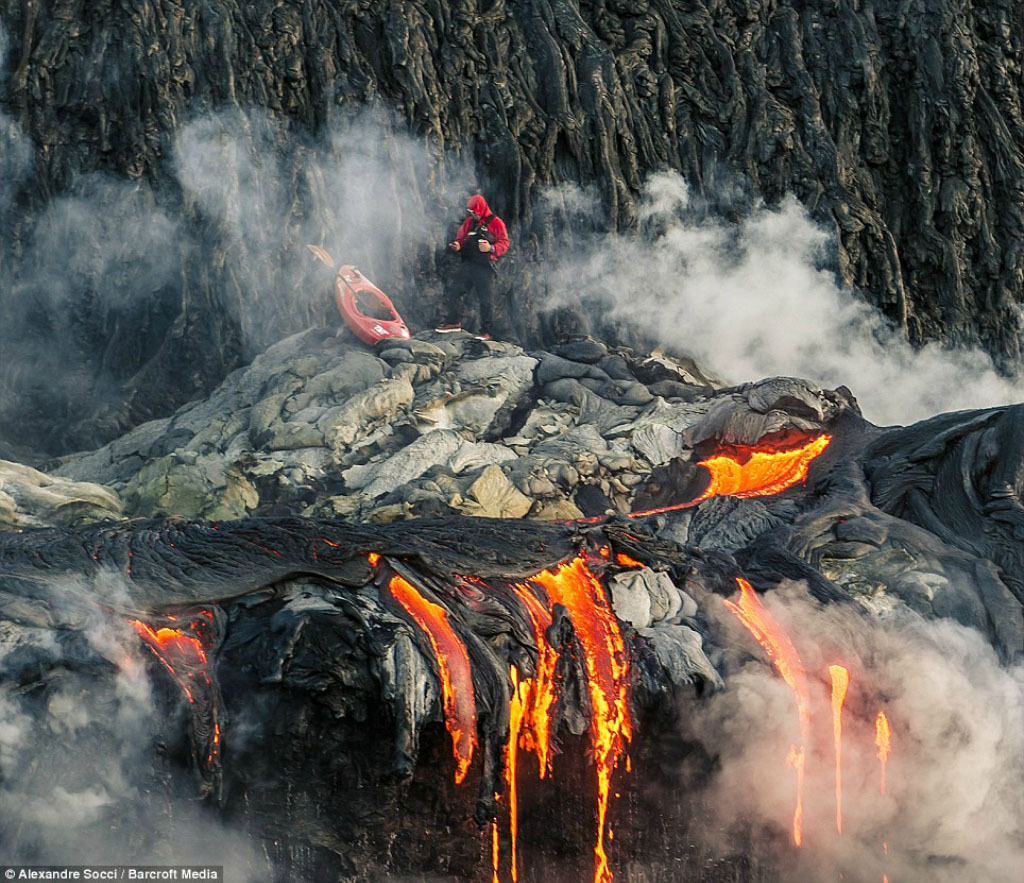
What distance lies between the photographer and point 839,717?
10227 mm

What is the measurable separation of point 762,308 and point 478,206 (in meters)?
3.76

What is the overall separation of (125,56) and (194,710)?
1006 cm

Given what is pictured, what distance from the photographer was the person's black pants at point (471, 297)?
1770 cm

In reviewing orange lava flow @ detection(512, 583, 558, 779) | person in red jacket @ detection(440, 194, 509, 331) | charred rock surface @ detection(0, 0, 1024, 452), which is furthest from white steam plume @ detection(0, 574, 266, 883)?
person in red jacket @ detection(440, 194, 509, 331)

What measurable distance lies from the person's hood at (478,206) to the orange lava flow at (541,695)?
7908 mm

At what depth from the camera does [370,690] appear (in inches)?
364

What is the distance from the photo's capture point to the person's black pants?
17703 millimetres

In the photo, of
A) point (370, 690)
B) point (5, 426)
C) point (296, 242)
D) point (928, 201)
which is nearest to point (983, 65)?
point (928, 201)

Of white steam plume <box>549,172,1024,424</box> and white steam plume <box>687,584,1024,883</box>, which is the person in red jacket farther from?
white steam plume <box>687,584,1024,883</box>

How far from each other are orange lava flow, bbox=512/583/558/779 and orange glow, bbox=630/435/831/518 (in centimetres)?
304

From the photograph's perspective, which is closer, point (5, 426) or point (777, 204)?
point (5, 426)

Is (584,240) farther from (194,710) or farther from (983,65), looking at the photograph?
(194,710)

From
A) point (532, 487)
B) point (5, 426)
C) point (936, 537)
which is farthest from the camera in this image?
point (5, 426)

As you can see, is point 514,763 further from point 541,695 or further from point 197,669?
point 197,669
